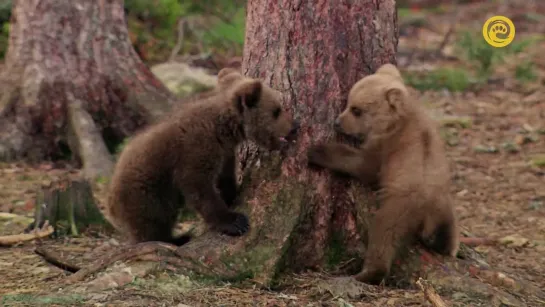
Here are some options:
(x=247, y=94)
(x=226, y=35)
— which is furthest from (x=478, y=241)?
(x=226, y=35)

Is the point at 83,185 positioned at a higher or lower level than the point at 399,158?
lower

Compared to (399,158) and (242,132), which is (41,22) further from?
(399,158)

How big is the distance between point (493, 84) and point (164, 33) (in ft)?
20.1

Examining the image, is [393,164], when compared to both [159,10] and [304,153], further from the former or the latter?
[159,10]

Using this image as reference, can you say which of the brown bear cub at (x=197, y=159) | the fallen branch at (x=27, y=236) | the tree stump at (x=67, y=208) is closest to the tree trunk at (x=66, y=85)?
the tree stump at (x=67, y=208)

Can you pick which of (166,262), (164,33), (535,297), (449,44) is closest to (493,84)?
(449,44)

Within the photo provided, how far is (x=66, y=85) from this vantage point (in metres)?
9.53

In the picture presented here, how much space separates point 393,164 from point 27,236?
3.08 metres

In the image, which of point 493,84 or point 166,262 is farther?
point 493,84

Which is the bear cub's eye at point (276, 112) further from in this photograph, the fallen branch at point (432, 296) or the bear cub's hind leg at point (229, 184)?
the fallen branch at point (432, 296)

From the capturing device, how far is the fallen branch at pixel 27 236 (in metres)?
6.58

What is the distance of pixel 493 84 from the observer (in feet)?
50.1

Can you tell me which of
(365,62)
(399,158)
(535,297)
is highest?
(365,62)

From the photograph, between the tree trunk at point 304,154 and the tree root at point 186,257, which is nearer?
the tree root at point 186,257
